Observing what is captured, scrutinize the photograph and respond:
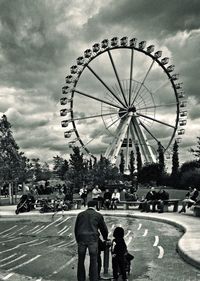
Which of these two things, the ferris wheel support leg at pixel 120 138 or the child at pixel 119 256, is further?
the ferris wheel support leg at pixel 120 138

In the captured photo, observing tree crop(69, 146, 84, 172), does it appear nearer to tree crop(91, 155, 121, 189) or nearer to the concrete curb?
tree crop(91, 155, 121, 189)

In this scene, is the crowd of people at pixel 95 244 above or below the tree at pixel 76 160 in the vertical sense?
below

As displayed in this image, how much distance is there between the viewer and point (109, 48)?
5494 cm

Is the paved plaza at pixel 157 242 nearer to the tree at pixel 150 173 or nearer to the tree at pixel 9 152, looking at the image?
the tree at pixel 9 152

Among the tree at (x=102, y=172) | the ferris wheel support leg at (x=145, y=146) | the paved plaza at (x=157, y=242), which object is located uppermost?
the ferris wheel support leg at (x=145, y=146)

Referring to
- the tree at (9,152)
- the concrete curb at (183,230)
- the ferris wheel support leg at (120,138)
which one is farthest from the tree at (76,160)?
the concrete curb at (183,230)

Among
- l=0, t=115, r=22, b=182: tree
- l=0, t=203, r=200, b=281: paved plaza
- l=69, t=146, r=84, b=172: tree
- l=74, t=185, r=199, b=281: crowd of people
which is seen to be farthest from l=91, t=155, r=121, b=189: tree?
l=74, t=185, r=199, b=281: crowd of people

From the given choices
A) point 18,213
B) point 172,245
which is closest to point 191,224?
point 172,245

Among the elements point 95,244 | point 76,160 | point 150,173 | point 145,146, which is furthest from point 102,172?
point 95,244

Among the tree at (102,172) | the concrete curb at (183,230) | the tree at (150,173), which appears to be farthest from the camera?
the tree at (150,173)

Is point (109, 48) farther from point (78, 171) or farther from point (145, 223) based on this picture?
point (145, 223)

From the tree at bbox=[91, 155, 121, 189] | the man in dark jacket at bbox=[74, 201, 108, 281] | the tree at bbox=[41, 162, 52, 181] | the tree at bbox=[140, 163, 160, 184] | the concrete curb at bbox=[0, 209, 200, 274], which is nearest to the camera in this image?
the man in dark jacket at bbox=[74, 201, 108, 281]

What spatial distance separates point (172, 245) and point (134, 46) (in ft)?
149

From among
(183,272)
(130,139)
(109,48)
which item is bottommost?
(183,272)
